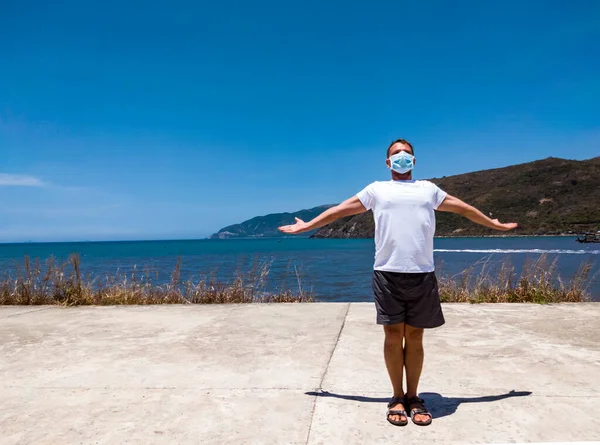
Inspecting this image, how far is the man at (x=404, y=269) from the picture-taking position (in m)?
2.82

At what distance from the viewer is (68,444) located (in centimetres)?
254

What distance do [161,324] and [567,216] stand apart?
91.1 m

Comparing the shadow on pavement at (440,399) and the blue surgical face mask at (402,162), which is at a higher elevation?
the blue surgical face mask at (402,162)

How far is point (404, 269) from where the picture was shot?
9.25 ft

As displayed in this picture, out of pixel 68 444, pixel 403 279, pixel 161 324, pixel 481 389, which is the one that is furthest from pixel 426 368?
pixel 161 324

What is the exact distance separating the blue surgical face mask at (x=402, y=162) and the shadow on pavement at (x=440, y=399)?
1551mm


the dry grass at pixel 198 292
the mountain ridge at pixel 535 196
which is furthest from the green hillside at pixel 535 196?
the dry grass at pixel 198 292

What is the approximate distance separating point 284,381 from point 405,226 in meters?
1.61

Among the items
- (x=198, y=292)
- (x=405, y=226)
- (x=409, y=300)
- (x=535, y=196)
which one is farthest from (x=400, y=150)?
(x=535, y=196)

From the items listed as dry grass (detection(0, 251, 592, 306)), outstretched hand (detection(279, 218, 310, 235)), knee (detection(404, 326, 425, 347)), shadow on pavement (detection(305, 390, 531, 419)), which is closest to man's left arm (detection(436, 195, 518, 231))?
knee (detection(404, 326, 425, 347))

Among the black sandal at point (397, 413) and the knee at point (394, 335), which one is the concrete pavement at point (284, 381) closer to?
the black sandal at point (397, 413)

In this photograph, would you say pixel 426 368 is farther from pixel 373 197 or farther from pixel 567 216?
pixel 567 216

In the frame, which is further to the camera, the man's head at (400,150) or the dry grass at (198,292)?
the dry grass at (198,292)

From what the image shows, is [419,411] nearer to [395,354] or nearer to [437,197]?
[395,354]
